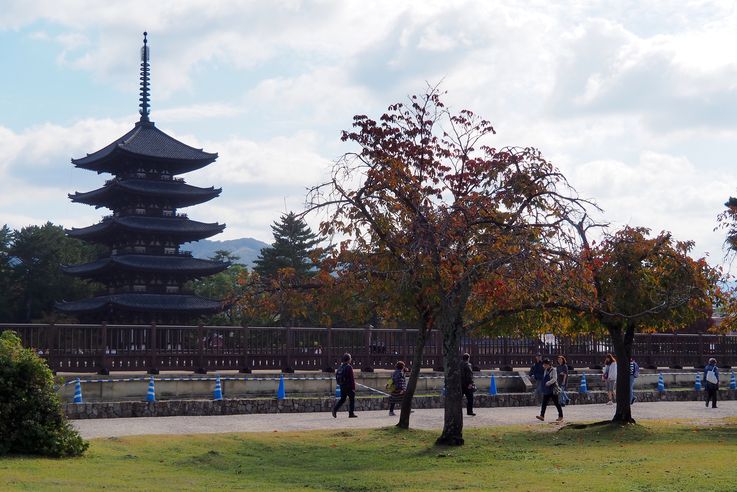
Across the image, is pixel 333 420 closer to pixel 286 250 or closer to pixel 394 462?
pixel 394 462

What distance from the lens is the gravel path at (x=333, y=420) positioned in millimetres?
21750

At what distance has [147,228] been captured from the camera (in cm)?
4875

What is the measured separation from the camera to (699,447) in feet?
62.0

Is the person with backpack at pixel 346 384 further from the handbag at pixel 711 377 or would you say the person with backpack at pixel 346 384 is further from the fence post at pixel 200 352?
the handbag at pixel 711 377

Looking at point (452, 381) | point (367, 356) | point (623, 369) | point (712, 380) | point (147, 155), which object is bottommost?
point (712, 380)

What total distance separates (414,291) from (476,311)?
180 cm

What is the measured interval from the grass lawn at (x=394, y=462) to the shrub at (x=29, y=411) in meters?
0.45

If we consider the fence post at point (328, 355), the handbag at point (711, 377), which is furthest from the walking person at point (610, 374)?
the fence post at point (328, 355)

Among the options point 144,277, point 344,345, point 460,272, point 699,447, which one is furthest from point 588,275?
point 144,277

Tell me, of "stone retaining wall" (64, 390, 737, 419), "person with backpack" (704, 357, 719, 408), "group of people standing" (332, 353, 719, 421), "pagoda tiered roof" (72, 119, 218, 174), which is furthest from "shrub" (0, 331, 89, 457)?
"pagoda tiered roof" (72, 119, 218, 174)

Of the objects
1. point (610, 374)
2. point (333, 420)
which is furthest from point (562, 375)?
point (333, 420)

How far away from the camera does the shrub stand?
1568 centimetres

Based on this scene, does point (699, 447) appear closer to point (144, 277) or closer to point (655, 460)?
point (655, 460)

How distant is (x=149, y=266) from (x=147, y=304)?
1.93 metres
